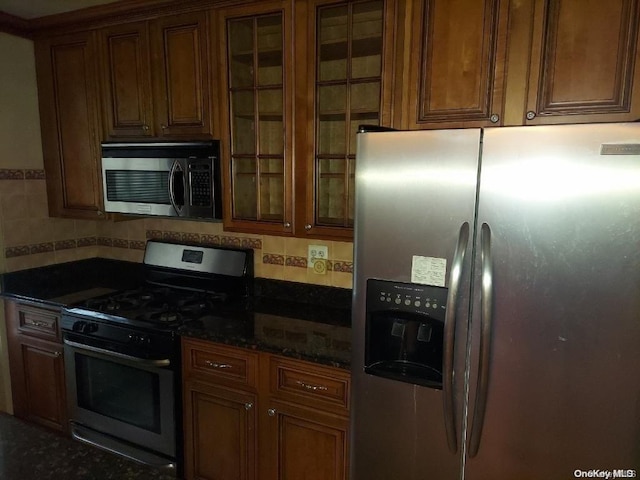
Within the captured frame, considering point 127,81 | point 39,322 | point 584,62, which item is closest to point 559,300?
point 584,62

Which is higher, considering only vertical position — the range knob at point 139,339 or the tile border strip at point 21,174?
the tile border strip at point 21,174

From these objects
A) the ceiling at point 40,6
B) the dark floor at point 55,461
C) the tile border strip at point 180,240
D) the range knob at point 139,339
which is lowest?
the range knob at point 139,339

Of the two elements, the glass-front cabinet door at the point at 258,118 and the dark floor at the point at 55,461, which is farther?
the glass-front cabinet door at the point at 258,118

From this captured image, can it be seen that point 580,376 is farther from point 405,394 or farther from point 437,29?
point 437,29

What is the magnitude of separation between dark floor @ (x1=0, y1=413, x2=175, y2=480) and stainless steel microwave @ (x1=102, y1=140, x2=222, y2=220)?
1306 mm

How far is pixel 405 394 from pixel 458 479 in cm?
31

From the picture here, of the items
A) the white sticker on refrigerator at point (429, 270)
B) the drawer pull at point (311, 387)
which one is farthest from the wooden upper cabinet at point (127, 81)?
the white sticker on refrigerator at point (429, 270)

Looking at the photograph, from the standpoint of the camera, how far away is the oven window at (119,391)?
6.93 feet

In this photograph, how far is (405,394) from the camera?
4.95ft

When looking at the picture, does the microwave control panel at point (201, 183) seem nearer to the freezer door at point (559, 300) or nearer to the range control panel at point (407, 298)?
the range control panel at point (407, 298)

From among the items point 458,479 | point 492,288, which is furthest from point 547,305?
point 458,479

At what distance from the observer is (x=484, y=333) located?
1344 millimetres

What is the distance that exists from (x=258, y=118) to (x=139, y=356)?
1.23 metres

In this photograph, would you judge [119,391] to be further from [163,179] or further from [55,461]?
[55,461]
